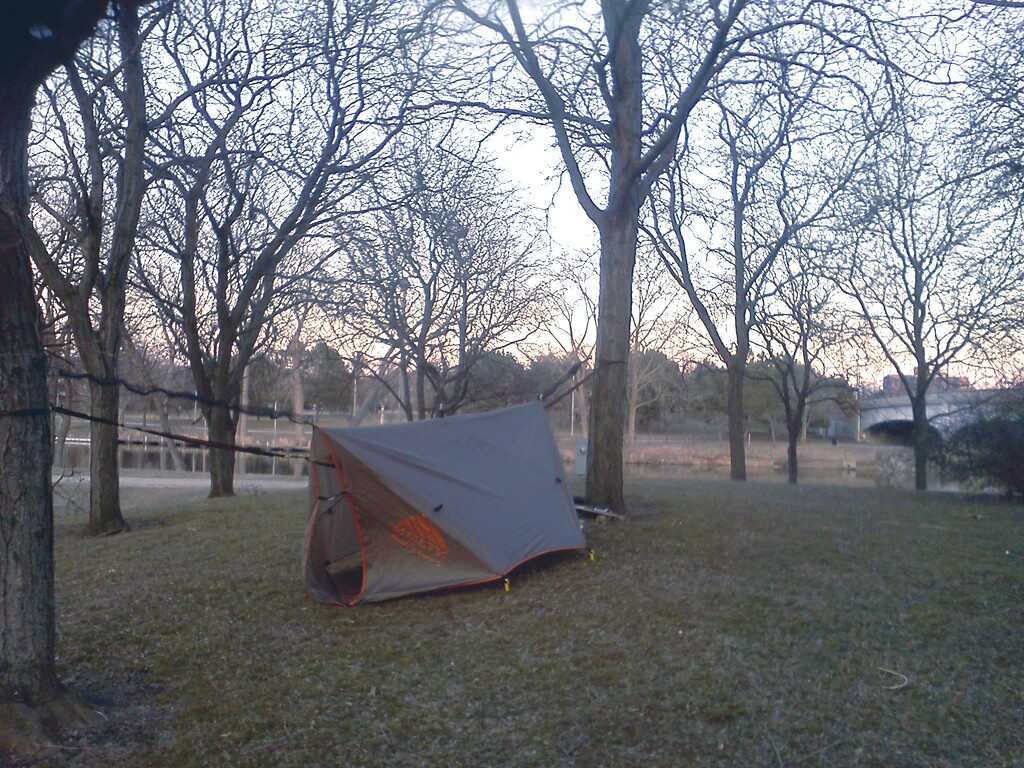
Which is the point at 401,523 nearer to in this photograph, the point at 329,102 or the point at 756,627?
the point at 756,627

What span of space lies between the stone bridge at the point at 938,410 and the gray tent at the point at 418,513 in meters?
10.7

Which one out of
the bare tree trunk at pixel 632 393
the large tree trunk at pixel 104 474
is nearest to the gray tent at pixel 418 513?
the large tree trunk at pixel 104 474

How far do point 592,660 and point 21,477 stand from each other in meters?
3.61

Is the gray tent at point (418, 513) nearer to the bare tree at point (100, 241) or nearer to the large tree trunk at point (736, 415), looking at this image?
the bare tree at point (100, 241)

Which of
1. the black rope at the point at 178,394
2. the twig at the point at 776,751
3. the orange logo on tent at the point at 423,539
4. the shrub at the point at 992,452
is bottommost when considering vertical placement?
the twig at the point at 776,751

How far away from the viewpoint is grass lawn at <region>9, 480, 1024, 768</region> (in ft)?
15.9

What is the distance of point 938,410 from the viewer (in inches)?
1043

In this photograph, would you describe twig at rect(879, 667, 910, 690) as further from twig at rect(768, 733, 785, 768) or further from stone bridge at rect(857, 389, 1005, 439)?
stone bridge at rect(857, 389, 1005, 439)

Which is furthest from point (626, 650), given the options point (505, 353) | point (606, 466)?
point (505, 353)

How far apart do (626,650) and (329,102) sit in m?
10.9

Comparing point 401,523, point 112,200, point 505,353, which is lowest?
point 401,523

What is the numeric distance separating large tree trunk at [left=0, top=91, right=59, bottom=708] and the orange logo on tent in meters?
3.33

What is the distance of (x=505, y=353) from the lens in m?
27.1

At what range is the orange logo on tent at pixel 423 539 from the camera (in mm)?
7969
